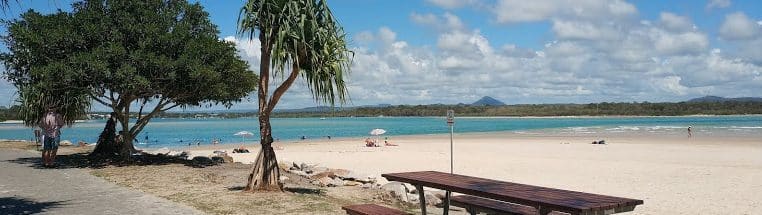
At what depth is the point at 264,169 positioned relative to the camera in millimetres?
10984

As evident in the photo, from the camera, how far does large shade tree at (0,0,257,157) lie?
48.6ft

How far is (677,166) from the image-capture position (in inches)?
845

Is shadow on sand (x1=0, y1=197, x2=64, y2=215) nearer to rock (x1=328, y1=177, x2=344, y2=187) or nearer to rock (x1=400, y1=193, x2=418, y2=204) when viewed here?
rock (x1=328, y1=177, x2=344, y2=187)

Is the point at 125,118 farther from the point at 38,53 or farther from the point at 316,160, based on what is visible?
the point at 316,160

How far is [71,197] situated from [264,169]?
3.36 m

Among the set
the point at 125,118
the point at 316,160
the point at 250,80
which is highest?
the point at 250,80

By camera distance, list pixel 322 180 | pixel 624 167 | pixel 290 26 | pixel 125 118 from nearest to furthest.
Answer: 1. pixel 290 26
2. pixel 322 180
3. pixel 125 118
4. pixel 624 167

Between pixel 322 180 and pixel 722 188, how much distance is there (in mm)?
9972

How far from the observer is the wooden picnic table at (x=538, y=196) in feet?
17.4

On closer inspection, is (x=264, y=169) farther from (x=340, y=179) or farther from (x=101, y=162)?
(x=101, y=162)

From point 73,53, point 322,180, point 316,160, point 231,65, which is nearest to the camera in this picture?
point 322,180

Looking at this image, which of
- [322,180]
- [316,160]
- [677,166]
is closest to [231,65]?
[322,180]

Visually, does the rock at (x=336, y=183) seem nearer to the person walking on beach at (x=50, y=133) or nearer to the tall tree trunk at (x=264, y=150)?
the tall tree trunk at (x=264, y=150)

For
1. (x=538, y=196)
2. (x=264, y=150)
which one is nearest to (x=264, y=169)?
(x=264, y=150)
